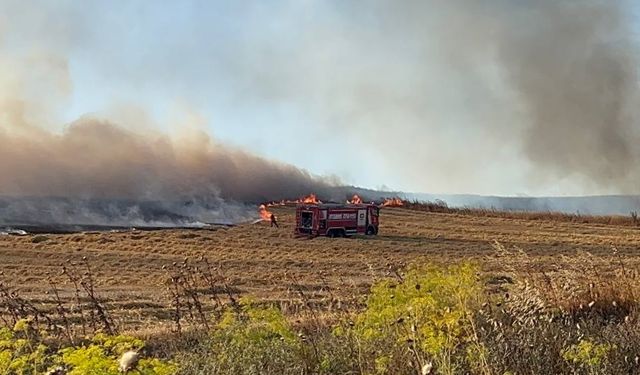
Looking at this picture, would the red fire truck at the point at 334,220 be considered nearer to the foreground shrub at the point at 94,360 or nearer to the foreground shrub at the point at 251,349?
the foreground shrub at the point at 251,349

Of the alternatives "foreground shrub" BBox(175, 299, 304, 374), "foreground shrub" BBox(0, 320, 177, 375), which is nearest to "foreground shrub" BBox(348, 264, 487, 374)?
"foreground shrub" BBox(175, 299, 304, 374)

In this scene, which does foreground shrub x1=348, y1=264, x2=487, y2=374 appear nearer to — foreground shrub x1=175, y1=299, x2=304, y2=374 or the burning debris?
foreground shrub x1=175, y1=299, x2=304, y2=374

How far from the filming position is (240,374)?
5.03 metres

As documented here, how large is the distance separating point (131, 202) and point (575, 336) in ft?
215

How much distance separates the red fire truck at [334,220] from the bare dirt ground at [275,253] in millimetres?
1324

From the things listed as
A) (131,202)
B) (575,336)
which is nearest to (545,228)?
(131,202)

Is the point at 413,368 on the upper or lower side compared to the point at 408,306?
lower

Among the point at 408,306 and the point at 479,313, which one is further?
the point at 479,313

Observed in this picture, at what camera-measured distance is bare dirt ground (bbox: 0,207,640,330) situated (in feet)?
58.7

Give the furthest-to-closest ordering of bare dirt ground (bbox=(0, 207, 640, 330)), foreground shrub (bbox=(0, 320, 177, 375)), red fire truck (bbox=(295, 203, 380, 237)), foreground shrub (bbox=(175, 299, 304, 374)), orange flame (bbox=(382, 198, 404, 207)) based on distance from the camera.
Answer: orange flame (bbox=(382, 198, 404, 207)) → red fire truck (bbox=(295, 203, 380, 237)) → bare dirt ground (bbox=(0, 207, 640, 330)) → foreground shrub (bbox=(175, 299, 304, 374)) → foreground shrub (bbox=(0, 320, 177, 375))

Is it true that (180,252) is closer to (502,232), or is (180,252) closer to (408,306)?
(502,232)

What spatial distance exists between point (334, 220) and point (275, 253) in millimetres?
10683

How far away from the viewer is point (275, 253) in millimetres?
32344

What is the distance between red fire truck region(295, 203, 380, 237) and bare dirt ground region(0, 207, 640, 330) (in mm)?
1324
